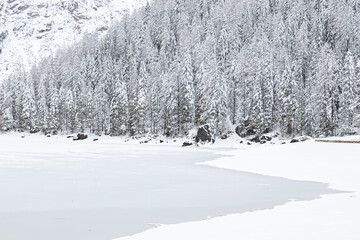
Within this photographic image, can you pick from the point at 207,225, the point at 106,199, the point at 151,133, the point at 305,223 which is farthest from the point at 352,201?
the point at 151,133

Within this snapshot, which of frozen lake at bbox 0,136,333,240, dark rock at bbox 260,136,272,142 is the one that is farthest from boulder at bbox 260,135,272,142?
frozen lake at bbox 0,136,333,240

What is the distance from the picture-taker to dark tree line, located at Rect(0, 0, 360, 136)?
55719 millimetres

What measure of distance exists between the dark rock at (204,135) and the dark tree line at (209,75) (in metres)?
2.22

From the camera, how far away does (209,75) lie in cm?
5862

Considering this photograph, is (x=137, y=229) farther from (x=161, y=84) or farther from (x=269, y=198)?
(x=161, y=84)

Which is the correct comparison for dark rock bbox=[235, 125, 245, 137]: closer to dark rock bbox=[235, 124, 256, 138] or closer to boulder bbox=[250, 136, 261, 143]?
dark rock bbox=[235, 124, 256, 138]

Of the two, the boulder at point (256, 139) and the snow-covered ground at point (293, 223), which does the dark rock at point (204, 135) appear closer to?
the boulder at point (256, 139)

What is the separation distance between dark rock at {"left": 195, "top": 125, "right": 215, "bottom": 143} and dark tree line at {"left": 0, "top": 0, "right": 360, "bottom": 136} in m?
2.22

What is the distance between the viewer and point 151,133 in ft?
227

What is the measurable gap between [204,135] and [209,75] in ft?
35.0

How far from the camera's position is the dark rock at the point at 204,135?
54.8 metres

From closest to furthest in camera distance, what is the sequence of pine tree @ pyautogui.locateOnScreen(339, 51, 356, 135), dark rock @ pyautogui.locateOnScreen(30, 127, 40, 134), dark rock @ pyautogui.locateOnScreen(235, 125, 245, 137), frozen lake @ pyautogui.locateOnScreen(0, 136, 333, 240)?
1. frozen lake @ pyautogui.locateOnScreen(0, 136, 333, 240)
2. pine tree @ pyautogui.locateOnScreen(339, 51, 356, 135)
3. dark rock @ pyautogui.locateOnScreen(235, 125, 245, 137)
4. dark rock @ pyautogui.locateOnScreen(30, 127, 40, 134)

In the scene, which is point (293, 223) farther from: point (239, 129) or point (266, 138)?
point (239, 129)

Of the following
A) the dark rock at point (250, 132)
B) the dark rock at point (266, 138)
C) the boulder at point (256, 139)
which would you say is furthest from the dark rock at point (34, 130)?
the dark rock at point (266, 138)
